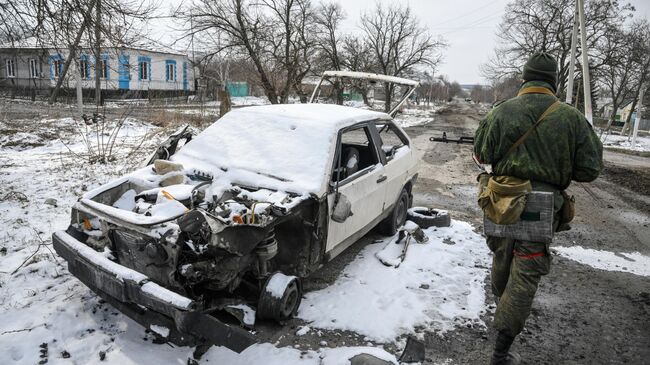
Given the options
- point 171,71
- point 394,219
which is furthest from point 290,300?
point 171,71

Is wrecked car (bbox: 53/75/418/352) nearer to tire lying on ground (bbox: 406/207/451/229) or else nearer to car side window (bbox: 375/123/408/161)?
car side window (bbox: 375/123/408/161)

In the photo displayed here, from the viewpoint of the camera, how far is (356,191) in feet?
13.1

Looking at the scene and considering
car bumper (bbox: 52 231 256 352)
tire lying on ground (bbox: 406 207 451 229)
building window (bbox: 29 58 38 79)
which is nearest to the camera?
car bumper (bbox: 52 231 256 352)

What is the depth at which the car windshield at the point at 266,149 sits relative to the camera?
3.58m

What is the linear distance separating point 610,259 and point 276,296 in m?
4.17

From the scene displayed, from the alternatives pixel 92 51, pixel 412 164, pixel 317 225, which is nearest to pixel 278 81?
pixel 92 51

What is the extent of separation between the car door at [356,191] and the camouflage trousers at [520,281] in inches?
56.6

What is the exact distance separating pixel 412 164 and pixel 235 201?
316cm

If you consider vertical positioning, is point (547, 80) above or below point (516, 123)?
above

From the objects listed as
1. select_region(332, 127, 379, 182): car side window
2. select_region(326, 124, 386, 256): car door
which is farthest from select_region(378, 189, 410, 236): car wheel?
select_region(332, 127, 379, 182): car side window

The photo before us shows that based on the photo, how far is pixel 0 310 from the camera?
321 centimetres

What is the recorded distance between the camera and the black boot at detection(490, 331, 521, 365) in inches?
109

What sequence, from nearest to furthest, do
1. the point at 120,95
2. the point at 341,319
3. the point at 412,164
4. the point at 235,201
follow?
the point at 235,201 → the point at 341,319 → the point at 412,164 → the point at 120,95

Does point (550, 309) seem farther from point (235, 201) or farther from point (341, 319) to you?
point (235, 201)
